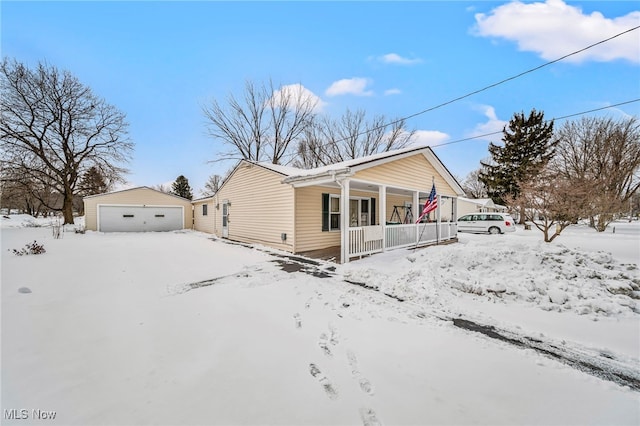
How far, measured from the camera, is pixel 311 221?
9766mm

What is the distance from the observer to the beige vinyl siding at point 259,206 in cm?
950

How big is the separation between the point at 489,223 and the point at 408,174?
9.82 m

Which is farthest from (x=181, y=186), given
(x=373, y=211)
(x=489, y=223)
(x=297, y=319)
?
(x=297, y=319)

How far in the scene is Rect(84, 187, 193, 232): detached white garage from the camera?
17250mm

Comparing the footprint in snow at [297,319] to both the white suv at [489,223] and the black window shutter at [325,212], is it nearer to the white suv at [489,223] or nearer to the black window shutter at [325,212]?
the black window shutter at [325,212]

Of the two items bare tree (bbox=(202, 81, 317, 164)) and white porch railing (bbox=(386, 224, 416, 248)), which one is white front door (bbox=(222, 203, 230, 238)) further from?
white porch railing (bbox=(386, 224, 416, 248))

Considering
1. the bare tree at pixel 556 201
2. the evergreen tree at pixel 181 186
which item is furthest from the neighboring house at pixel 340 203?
the evergreen tree at pixel 181 186

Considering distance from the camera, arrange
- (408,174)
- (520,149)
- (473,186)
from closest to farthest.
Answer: (408,174) → (520,149) → (473,186)

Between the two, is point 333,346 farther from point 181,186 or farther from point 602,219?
point 181,186

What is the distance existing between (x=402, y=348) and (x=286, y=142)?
22778mm

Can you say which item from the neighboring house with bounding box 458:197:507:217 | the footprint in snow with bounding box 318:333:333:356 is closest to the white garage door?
the footprint in snow with bounding box 318:333:333:356

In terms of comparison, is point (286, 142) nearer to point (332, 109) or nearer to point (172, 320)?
point (332, 109)

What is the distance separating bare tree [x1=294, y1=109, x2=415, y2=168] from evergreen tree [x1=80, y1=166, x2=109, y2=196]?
1814cm

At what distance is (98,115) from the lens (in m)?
20.8
